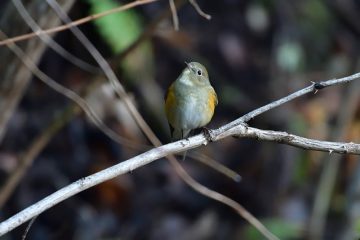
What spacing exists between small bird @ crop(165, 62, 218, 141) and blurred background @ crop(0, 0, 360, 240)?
1.19m

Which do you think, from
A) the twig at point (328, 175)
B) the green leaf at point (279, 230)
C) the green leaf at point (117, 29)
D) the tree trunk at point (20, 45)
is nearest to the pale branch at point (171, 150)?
the tree trunk at point (20, 45)

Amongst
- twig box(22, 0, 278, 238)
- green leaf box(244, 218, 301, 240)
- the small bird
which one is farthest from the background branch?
green leaf box(244, 218, 301, 240)

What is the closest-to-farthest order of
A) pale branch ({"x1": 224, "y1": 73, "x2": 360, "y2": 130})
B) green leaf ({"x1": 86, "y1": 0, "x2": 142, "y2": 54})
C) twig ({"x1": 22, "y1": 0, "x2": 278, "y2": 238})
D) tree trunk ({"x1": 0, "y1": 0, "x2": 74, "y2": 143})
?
pale branch ({"x1": 224, "y1": 73, "x2": 360, "y2": 130}), twig ({"x1": 22, "y1": 0, "x2": 278, "y2": 238}), tree trunk ({"x1": 0, "y1": 0, "x2": 74, "y2": 143}), green leaf ({"x1": 86, "y1": 0, "x2": 142, "y2": 54})

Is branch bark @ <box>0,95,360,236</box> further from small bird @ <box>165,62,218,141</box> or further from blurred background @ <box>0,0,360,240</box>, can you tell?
blurred background @ <box>0,0,360,240</box>

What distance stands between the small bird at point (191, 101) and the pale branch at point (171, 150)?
1.25 meters

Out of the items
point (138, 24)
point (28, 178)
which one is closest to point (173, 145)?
point (138, 24)

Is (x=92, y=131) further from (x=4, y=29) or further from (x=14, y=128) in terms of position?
(x=4, y=29)

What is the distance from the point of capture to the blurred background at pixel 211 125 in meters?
6.80

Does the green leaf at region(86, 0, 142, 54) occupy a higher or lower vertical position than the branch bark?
higher

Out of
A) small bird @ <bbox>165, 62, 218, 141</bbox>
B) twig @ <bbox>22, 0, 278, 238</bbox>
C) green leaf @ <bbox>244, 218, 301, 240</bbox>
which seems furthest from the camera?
green leaf @ <bbox>244, 218, 301, 240</bbox>

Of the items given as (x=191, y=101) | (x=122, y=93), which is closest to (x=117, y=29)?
(x=191, y=101)

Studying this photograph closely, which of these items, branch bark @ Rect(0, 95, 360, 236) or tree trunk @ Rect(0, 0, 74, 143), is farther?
tree trunk @ Rect(0, 0, 74, 143)

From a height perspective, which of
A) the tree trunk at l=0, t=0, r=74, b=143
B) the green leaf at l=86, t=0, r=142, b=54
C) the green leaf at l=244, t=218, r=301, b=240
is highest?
the green leaf at l=86, t=0, r=142, b=54

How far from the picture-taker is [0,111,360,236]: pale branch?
2.75 metres
